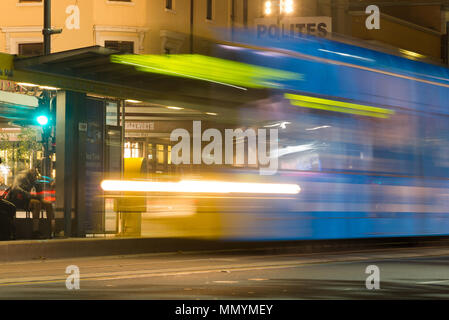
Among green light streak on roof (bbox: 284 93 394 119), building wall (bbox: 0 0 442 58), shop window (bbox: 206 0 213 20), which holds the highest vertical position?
shop window (bbox: 206 0 213 20)

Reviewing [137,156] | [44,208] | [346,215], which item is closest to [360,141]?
[346,215]

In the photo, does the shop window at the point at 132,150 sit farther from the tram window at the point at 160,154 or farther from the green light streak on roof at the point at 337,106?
the green light streak on roof at the point at 337,106

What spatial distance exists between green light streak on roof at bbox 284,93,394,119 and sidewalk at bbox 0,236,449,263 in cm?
393

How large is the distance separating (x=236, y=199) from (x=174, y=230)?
1266 mm

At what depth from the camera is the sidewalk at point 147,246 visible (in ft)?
48.8

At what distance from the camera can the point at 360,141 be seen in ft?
47.2

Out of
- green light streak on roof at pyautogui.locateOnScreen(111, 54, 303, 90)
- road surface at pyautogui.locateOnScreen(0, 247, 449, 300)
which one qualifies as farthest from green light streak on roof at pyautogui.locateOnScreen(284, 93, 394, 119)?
road surface at pyautogui.locateOnScreen(0, 247, 449, 300)

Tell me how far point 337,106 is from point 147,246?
4.82 metres

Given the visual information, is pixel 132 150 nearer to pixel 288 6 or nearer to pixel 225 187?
pixel 225 187

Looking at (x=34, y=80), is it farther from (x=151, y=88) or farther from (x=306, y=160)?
A: (x=306, y=160)

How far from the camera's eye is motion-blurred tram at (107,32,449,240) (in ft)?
43.8

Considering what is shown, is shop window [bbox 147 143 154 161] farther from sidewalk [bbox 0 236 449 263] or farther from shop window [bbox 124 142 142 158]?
sidewalk [bbox 0 236 449 263]

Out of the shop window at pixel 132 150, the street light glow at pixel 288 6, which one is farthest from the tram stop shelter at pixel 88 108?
the street light glow at pixel 288 6

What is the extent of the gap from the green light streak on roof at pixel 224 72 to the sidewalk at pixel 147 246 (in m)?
3.88
